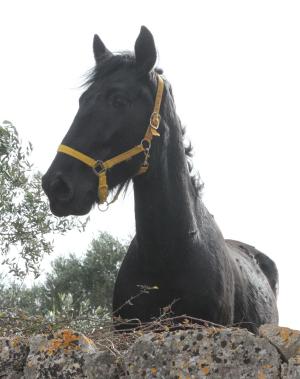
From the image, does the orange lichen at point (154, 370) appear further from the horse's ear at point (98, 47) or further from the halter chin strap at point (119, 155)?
the horse's ear at point (98, 47)

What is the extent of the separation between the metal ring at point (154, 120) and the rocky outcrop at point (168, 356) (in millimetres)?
2705

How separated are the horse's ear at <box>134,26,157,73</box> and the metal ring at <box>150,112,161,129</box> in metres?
0.41

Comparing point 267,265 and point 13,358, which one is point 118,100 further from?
point 267,265

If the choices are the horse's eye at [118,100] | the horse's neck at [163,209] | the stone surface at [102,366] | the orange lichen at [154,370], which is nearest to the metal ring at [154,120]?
the horse's neck at [163,209]

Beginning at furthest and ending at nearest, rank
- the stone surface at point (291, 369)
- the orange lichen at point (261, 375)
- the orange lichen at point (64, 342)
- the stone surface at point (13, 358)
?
1. the stone surface at point (13, 358)
2. the orange lichen at point (64, 342)
3. the orange lichen at point (261, 375)
4. the stone surface at point (291, 369)

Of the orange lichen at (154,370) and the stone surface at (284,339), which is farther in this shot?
the orange lichen at (154,370)

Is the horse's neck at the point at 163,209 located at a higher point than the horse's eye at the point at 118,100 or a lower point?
lower

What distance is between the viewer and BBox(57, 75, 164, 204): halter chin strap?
5493mm

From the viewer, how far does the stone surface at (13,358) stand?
11.5 ft

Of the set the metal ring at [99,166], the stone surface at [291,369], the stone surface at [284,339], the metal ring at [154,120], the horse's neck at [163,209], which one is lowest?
the stone surface at [291,369]

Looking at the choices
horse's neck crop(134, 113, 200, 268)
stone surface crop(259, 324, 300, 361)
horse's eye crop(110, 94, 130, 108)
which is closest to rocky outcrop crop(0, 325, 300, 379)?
stone surface crop(259, 324, 300, 361)

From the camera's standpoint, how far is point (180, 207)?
5.90 m

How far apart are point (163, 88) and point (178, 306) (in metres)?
1.77

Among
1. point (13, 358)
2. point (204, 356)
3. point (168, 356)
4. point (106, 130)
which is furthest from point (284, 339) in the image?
point (106, 130)
